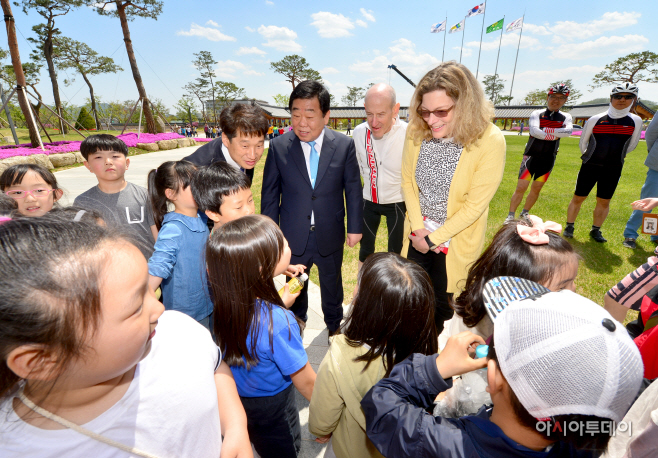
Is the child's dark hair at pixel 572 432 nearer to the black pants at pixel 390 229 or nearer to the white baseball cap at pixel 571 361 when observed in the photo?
the white baseball cap at pixel 571 361

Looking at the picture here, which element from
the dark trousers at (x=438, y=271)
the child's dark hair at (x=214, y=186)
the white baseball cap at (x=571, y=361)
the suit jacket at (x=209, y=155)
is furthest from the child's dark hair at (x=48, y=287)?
the dark trousers at (x=438, y=271)

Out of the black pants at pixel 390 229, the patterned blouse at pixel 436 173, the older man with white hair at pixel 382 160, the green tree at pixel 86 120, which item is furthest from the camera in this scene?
the green tree at pixel 86 120

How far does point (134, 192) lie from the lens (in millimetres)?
2643

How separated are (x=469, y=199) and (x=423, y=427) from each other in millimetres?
1744

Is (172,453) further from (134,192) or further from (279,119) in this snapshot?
(279,119)

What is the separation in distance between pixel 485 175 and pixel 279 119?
2188 inches

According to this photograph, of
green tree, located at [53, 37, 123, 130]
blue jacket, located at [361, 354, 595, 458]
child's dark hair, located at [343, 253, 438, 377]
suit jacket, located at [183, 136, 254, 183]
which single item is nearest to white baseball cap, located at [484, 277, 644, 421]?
blue jacket, located at [361, 354, 595, 458]

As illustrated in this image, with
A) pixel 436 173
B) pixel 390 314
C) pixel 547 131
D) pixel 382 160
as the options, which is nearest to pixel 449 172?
pixel 436 173

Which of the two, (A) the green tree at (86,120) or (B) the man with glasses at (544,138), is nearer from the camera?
(B) the man with glasses at (544,138)

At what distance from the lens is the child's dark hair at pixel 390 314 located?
1.30 m

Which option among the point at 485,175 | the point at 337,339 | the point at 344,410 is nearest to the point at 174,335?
the point at 337,339

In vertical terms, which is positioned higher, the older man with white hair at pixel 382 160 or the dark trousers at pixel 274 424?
the older man with white hair at pixel 382 160

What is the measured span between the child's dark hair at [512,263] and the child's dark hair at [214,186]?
156cm

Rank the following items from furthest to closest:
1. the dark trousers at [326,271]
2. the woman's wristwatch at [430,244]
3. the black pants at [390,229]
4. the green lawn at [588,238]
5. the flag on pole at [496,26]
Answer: the flag on pole at [496,26] < the green lawn at [588,238] < the black pants at [390,229] < the dark trousers at [326,271] < the woman's wristwatch at [430,244]
